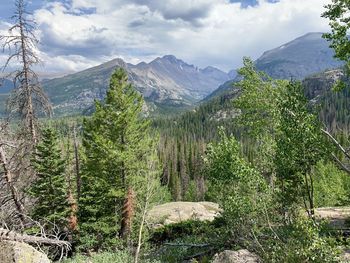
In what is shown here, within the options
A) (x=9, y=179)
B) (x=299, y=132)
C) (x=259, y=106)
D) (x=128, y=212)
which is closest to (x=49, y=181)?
(x=128, y=212)

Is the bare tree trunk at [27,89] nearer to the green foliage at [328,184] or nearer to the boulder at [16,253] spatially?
the boulder at [16,253]

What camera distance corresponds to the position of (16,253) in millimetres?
10172

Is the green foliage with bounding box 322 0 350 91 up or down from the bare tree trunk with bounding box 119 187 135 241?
up

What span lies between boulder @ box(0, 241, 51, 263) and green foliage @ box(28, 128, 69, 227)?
53.5ft

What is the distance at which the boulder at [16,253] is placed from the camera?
391 inches

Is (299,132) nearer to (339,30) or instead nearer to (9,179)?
(339,30)

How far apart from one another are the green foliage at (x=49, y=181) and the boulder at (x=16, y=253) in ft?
53.5

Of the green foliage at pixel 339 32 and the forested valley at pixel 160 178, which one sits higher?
the green foliage at pixel 339 32

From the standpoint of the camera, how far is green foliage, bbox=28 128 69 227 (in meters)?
26.5

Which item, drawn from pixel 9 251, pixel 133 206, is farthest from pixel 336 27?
pixel 133 206

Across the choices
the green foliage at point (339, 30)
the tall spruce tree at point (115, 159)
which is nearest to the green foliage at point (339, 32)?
the green foliage at point (339, 30)

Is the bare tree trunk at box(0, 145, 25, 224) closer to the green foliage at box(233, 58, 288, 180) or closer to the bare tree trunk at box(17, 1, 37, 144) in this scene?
the bare tree trunk at box(17, 1, 37, 144)

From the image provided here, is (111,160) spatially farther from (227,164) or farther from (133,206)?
(227,164)

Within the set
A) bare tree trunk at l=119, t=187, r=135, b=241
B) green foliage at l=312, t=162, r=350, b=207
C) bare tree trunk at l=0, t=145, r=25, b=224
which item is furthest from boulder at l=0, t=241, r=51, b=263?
green foliage at l=312, t=162, r=350, b=207
